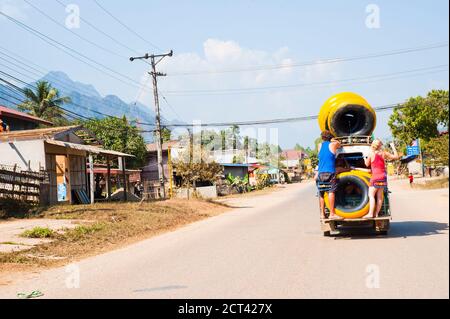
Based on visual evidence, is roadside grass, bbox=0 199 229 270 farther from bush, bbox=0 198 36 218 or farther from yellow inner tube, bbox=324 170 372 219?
yellow inner tube, bbox=324 170 372 219

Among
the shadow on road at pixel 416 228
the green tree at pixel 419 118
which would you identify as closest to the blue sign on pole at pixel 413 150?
the green tree at pixel 419 118

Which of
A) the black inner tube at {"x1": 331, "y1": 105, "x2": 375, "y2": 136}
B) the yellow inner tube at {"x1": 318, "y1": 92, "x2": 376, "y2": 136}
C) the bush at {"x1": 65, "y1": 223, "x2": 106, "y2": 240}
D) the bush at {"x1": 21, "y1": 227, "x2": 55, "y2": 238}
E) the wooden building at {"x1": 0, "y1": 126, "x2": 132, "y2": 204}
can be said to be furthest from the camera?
the wooden building at {"x1": 0, "y1": 126, "x2": 132, "y2": 204}

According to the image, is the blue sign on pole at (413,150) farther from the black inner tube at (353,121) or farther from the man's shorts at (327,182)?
the man's shorts at (327,182)

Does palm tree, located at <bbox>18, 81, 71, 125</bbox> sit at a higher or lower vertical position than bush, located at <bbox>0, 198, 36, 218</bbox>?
higher

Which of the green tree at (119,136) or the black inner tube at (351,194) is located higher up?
the green tree at (119,136)

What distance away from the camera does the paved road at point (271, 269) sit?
5949 mm

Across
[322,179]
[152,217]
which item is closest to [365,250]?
[322,179]

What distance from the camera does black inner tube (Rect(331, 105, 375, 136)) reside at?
36.2 feet

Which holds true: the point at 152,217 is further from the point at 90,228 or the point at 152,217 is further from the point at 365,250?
the point at 365,250

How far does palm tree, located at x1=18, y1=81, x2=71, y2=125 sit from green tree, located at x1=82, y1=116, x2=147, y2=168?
3.30m

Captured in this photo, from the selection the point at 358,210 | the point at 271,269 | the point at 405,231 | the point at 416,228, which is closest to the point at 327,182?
the point at 358,210

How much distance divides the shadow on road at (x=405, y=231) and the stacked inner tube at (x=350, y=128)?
770 millimetres

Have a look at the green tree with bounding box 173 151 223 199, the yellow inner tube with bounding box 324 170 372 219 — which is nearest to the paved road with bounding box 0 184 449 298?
the yellow inner tube with bounding box 324 170 372 219
